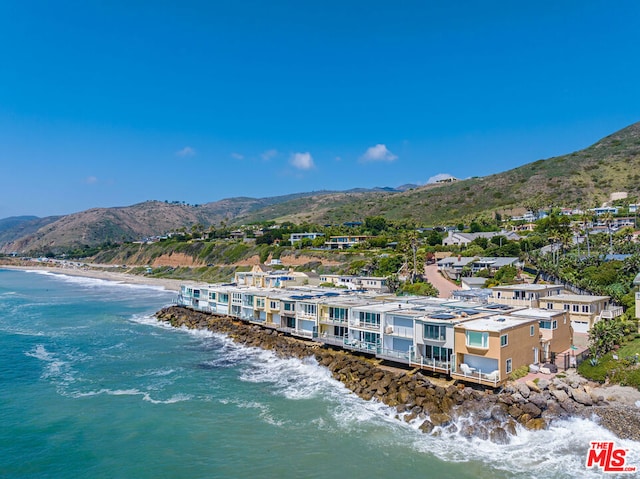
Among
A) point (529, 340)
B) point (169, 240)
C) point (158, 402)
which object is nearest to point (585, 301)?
point (529, 340)

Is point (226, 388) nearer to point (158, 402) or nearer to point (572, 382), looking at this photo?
point (158, 402)

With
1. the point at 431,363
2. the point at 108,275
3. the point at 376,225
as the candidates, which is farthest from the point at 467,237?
the point at 108,275

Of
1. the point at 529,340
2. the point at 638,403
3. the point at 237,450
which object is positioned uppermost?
the point at 529,340

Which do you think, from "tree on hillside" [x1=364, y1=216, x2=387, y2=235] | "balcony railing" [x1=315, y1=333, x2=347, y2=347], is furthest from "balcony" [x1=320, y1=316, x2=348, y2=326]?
"tree on hillside" [x1=364, y1=216, x2=387, y2=235]

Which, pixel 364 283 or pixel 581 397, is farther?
pixel 364 283

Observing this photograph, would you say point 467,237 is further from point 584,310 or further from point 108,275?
point 108,275

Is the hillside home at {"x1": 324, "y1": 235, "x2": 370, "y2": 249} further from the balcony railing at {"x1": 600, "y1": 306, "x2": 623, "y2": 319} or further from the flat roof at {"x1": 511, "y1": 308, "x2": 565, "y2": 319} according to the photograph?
the flat roof at {"x1": 511, "y1": 308, "x2": 565, "y2": 319}

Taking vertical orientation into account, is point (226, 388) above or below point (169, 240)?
below

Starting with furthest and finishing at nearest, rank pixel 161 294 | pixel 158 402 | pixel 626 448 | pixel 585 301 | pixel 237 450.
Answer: pixel 161 294 < pixel 585 301 < pixel 158 402 < pixel 237 450 < pixel 626 448
